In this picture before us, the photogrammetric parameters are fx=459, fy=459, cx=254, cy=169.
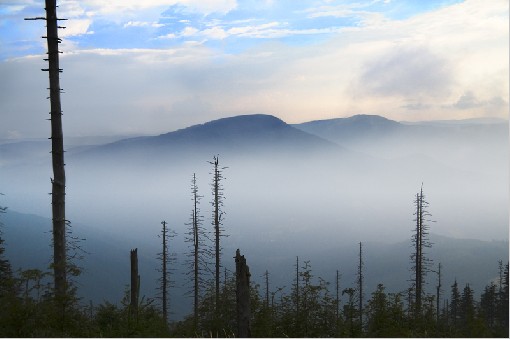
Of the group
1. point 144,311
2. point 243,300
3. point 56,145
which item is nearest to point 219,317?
point 144,311

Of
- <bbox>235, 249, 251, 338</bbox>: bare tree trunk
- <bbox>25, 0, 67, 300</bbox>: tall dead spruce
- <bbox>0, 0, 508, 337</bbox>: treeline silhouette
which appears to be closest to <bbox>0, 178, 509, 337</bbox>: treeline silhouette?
<bbox>0, 0, 508, 337</bbox>: treeline silhouette

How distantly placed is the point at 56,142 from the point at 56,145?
8cm

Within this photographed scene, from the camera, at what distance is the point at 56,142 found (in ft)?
41.9

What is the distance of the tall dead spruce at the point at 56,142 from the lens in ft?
40.1

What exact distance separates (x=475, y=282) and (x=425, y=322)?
199 m

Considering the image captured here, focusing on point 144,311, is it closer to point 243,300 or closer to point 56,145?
point 243,300

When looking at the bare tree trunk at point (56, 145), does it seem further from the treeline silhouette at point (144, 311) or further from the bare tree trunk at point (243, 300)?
Answer: the bare tree trunk at point (243, 300)

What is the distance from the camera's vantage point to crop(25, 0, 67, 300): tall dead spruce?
12.2 meters

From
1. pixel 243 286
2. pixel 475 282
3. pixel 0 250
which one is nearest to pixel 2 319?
pixel 243 286

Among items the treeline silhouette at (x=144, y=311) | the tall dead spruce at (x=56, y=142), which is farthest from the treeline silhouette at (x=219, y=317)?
the tall dead spruce at (x=56, y=142)

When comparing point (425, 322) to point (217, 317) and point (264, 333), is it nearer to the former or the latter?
point (264, 333)

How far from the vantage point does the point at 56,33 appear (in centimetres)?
1227

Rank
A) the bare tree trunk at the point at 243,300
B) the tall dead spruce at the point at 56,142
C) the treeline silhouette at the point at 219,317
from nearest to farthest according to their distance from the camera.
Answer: the treeline silhouette at the point at 219,317
the bare tree trunk at the point at 243,300
the tall dead spruce at the point at 56,142

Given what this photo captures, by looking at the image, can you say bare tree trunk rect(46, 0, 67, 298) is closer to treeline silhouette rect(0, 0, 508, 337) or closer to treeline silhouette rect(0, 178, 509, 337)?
treeline silhouette rect(0, 0, 508, 337)
